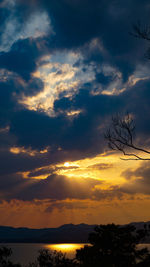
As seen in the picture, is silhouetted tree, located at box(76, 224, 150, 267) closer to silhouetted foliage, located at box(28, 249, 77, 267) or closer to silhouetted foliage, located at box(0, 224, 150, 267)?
silhouetted foliage, located at box(0, 224, 150, 267)

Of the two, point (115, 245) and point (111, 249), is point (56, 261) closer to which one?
point (111, 249)

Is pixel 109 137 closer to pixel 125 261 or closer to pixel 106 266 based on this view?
pixel 106 266

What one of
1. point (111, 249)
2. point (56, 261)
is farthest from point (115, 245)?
point (56, 261)

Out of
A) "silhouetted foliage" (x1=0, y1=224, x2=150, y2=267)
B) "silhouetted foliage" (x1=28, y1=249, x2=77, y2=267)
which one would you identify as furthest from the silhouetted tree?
"silhouetted foliage" (x1=28, y1=249, x2=77, y2=267)

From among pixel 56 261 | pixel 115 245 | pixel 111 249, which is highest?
pixel 115 245

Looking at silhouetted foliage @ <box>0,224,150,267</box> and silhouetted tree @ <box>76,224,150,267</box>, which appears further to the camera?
silhouetted tree @ <box>76,224,150,267</box>

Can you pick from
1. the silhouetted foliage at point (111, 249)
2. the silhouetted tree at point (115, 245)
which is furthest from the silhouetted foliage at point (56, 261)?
the silhouetted tree at point (115, 245)

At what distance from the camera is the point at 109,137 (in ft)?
59.8

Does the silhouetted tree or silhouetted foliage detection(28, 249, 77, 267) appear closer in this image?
silhouetted foliage detection(28, 249, 77, 267)

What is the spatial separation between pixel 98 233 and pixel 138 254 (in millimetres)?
4405

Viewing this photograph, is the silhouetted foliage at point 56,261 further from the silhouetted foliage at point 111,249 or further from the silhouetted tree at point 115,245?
the silhouetted tree at point 115,245

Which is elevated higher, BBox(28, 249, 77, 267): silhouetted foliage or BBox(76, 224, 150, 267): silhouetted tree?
BBox(76, 224, 150, 267): silhouetted tree

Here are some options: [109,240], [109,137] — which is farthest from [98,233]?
[109,137]

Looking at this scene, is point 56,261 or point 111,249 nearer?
point 56,261
